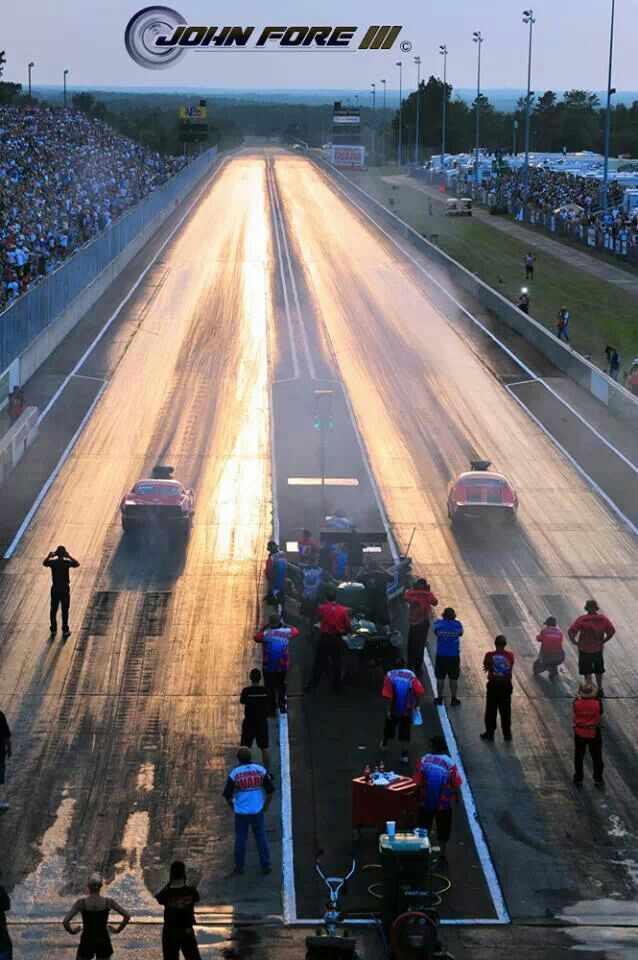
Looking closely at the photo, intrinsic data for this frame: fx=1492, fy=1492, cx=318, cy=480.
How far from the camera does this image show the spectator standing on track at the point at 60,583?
23.3 m

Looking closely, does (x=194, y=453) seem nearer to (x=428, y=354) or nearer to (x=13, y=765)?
(x=428, y=354)

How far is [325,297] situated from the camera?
196 ft

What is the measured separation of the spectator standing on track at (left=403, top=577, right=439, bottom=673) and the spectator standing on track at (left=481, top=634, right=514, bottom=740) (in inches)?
72.8

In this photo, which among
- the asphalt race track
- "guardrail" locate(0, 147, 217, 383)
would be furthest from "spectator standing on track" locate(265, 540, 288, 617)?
"guardrail" locate(0, 147, 217, 383)

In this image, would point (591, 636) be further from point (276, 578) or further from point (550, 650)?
point (276, 578)

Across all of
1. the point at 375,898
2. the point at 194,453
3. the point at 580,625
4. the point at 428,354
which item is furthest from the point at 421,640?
the point at 428,354

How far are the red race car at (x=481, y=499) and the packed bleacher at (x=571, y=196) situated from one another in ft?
146

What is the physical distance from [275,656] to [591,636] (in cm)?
439

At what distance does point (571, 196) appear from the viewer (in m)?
94.7

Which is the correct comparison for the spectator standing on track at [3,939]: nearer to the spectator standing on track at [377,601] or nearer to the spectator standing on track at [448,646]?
the spectator standing on track at [448,646]

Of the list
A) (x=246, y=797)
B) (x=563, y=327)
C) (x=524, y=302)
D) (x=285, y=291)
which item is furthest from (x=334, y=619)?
(x=285, y=291)

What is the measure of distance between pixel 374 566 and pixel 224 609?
9.72 feet

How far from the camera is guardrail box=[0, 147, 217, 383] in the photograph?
41.4m

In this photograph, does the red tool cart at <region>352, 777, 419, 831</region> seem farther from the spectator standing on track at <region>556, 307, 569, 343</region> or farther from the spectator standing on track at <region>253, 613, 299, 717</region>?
the spectator standing on track at <region>556, 307, 569, 343</region>
